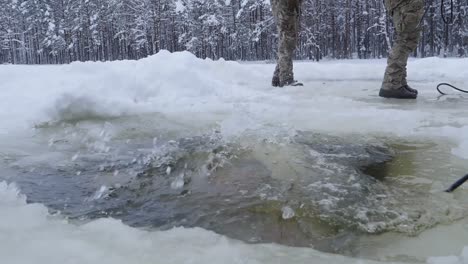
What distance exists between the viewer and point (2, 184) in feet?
8.52

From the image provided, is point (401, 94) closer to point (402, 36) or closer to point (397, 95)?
point (397, 95)

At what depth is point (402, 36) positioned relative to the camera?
6.05 meters

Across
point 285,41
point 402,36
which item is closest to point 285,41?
point 285,41

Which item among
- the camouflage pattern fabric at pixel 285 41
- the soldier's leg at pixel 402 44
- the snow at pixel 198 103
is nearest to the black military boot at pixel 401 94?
the soldier's leg at pixel 402 44

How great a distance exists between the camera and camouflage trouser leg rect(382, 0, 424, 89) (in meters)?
5.82

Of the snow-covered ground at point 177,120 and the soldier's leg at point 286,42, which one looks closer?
the snow-covered ground at point 177,120

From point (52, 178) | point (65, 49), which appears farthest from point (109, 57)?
point (52, 178)

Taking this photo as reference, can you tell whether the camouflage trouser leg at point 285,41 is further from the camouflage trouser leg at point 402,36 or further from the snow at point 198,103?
the camouflage trouser leg at point 402,36

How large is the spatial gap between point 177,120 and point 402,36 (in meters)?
3.45

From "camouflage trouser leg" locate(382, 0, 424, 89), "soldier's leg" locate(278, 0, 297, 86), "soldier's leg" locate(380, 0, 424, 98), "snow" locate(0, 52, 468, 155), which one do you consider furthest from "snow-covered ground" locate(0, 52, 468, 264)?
"soldier's leg" locate(278, 0, 297, 86)

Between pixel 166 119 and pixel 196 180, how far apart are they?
2098 millimetres

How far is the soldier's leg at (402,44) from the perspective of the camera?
5.82 meters

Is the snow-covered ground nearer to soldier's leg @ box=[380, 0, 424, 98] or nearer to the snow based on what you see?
the snow

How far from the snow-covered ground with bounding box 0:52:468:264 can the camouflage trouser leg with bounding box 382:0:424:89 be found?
0.48m
